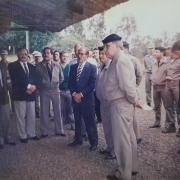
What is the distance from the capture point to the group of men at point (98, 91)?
2166 mm

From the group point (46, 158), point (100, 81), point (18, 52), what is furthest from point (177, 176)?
point (18, 52)

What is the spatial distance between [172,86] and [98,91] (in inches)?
44.0

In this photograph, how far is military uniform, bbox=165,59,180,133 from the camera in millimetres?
3117

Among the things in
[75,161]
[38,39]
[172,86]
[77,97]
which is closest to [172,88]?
[172,86]

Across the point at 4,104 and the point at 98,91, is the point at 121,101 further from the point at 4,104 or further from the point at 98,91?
the point at 4,104

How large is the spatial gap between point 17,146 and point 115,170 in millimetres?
1291

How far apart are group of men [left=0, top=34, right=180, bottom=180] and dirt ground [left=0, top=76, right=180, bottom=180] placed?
125 millimetres

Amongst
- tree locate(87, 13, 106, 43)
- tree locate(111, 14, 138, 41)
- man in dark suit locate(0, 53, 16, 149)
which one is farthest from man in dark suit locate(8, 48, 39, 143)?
tree locate(111, 14, 138, 41)

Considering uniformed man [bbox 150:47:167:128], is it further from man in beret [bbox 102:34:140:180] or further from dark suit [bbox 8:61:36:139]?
dark suit [bbox 8:61:36:139]

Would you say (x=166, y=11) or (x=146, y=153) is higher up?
(x=166, y=11)

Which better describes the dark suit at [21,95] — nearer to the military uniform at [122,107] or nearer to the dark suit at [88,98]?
the dark suit at [88,98]

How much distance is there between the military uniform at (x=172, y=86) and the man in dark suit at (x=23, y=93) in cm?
169

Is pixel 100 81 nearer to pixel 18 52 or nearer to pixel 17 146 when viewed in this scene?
pixel 18 52

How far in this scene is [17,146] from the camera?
121 inches
